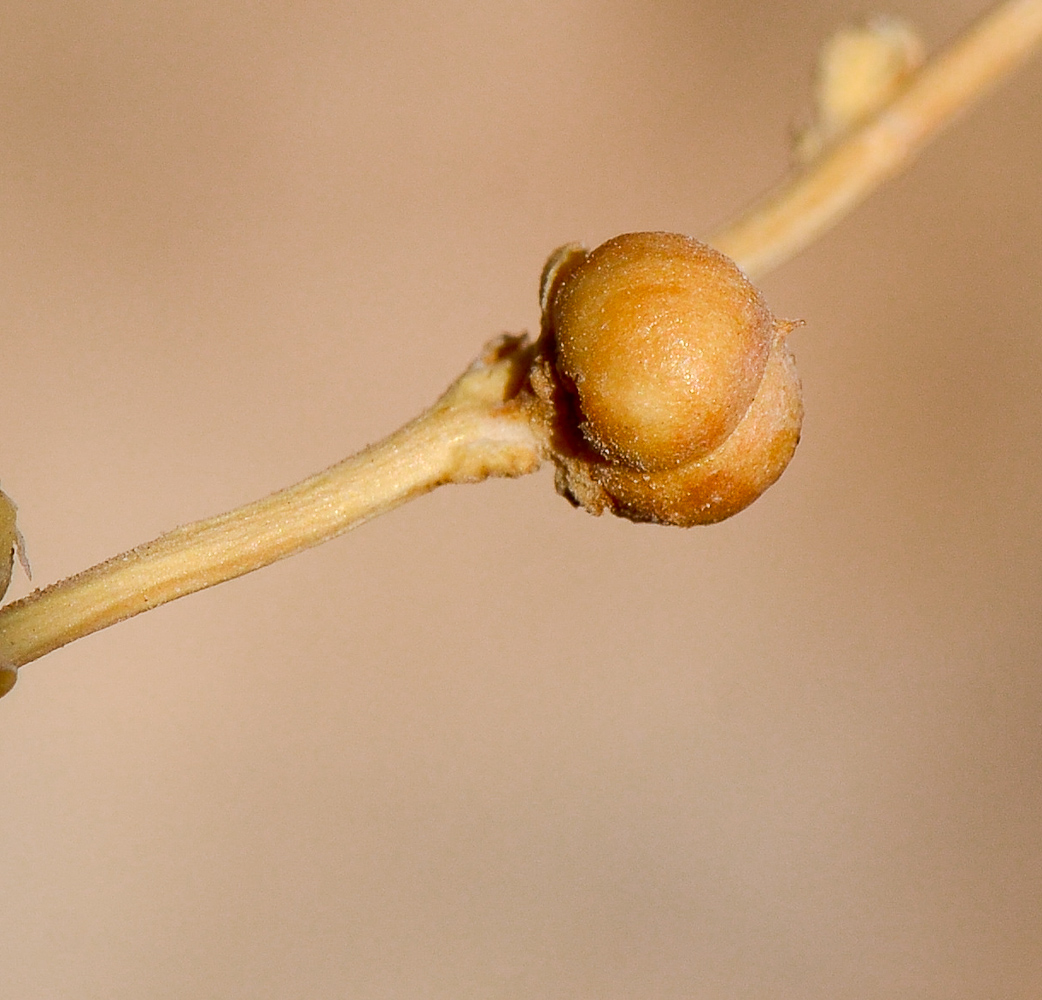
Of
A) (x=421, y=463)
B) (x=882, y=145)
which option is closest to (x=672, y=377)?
(x=421, y=463)

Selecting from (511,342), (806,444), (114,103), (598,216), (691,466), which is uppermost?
(114,103)

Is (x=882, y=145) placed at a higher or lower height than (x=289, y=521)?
higher

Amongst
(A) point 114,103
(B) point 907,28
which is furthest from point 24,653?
(A) point 114,103

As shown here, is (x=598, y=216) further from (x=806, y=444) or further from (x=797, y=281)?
(x=806, y=444)

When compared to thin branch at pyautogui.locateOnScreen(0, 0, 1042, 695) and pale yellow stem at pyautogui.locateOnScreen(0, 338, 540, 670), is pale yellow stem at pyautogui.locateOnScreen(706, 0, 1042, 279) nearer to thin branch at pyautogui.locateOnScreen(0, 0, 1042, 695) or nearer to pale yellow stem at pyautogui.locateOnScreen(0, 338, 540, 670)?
thin branch at pyautogui.locateOnScreen(0, 0, 1042, 695)

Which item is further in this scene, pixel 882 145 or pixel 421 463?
pixel 882 145

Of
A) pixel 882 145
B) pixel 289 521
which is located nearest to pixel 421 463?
pixel 289 521

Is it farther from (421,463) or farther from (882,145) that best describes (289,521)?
(882,145)

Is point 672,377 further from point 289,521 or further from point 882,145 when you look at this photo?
point 882,145
